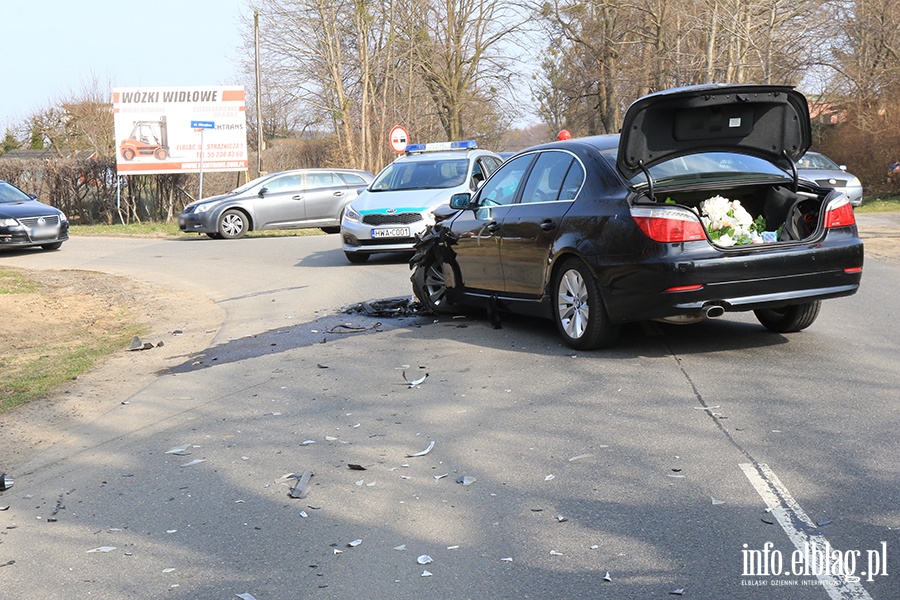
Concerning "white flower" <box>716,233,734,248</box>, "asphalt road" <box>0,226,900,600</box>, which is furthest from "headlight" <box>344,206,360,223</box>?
"white flower" <box>716,233,734,248</box>

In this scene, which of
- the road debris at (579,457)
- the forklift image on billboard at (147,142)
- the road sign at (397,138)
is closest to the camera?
the road debris at (579,457)

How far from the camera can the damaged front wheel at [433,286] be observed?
35.0ft

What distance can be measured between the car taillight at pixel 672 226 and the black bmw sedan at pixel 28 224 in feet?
60.4

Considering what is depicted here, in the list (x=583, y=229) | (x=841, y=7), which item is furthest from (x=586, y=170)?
(x=841, y=7)

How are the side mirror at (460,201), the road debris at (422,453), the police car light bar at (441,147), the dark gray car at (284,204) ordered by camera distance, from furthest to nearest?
the dark gray car at (284,204) < the police car light bar at (441,147) < the side mirror at (460,201) < the road debris at (422,453)

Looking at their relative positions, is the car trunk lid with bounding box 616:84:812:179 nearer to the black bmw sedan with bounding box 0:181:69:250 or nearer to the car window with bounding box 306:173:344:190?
the car window with bounding box 306:173:344:190

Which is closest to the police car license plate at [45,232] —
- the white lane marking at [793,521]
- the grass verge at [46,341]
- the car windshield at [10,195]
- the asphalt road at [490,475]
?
the car windshield at [10,195]

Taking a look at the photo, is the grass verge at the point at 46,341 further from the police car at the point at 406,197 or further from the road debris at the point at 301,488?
the police car at the point at 406,197

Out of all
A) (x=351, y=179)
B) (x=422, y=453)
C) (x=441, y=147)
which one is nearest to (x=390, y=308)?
(x=422, y=453)

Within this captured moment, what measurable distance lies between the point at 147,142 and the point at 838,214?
29.1 meters

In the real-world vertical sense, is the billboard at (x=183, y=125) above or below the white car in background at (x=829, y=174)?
above

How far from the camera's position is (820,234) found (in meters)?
7.81

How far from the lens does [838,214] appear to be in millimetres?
7945

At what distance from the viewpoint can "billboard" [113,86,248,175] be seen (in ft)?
111
